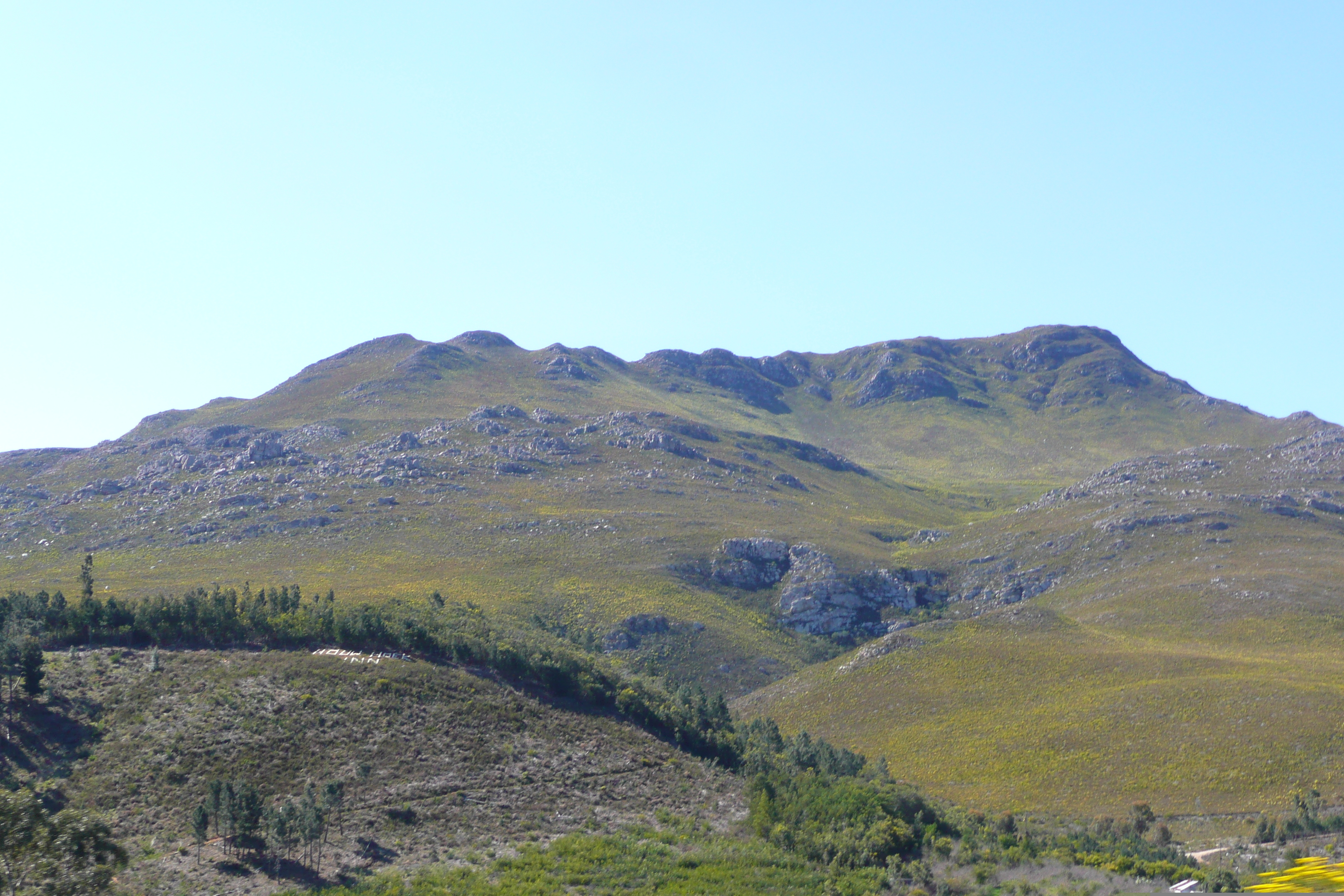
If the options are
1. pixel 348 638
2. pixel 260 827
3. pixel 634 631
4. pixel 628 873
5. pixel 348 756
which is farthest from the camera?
pixel 634 631

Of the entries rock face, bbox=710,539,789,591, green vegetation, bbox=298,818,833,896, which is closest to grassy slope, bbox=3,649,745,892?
green vegetation, bbox=298,818,833,896

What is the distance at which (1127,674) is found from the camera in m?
90.5

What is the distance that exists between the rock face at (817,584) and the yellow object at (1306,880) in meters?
88.1

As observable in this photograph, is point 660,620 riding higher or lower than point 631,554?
lower

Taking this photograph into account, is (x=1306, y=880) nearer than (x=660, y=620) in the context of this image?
Yes

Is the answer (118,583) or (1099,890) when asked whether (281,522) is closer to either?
(118,583)

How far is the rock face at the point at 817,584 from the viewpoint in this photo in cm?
13338

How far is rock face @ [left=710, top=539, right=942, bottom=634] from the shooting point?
13338 cm

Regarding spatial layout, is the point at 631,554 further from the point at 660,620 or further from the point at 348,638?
the point at 348,638

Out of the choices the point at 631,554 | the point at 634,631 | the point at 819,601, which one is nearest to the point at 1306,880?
the point at 634,631

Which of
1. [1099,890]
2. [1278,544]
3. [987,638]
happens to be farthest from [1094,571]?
[1099,890]

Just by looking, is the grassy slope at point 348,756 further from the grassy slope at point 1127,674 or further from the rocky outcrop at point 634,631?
the rocky outcrop at point 634,631

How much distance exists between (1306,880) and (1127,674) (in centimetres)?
5524

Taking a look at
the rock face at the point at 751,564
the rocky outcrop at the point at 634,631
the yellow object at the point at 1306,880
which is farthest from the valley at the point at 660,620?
the yellow object at the point at 1306,880
